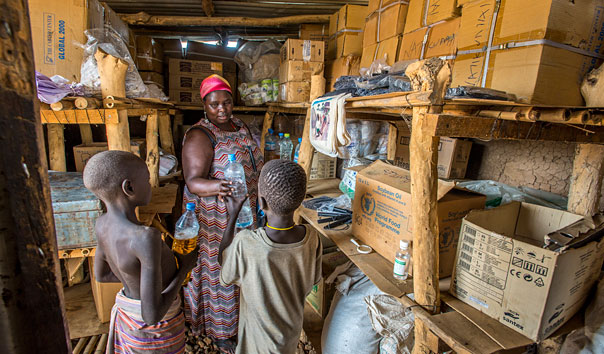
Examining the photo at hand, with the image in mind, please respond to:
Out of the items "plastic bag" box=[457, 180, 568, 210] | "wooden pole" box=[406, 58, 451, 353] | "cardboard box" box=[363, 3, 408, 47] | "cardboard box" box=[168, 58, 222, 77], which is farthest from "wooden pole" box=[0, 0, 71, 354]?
"cardboard box" box=[168, 58, 222, 77]

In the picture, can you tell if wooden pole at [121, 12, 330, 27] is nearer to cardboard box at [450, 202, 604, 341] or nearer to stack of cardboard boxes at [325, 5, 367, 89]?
stack of cardboard boxes at [325, 5, 367, 89]

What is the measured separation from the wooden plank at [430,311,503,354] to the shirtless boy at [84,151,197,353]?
1434 mm

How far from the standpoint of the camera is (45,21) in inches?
99.7

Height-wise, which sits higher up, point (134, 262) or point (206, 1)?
point (206, 1)

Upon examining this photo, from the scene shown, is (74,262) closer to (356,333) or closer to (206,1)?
(356,333)

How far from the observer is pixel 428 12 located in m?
2.76

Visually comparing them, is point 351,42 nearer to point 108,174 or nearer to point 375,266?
point 375,266

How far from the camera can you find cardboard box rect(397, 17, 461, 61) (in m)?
2.48

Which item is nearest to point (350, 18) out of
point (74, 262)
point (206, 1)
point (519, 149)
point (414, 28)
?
point (414, 28)

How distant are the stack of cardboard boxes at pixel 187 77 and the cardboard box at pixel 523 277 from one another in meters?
5.37

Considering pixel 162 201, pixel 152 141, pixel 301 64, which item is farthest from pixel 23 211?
pixel 301 64

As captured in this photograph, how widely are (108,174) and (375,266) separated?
1.72 meters

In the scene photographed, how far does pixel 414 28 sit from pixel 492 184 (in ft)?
5.62

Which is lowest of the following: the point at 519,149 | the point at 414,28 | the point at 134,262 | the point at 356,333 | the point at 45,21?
the point at 356,333
